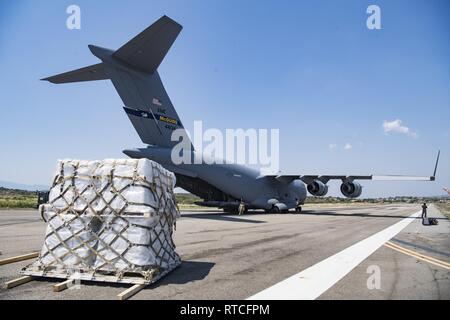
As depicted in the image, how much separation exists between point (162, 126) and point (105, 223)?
50.2ft

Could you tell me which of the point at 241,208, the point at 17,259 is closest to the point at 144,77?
the point at 17,259

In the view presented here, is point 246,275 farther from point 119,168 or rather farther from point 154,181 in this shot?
point 119,168

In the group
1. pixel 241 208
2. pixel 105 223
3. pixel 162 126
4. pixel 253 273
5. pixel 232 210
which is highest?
pixel 162 126

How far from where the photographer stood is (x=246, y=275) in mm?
6250

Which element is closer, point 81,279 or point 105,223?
point 81,279

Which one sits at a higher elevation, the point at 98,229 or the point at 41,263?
the point at 98,229

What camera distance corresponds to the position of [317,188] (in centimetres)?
3125

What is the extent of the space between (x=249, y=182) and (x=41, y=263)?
77.4 ft

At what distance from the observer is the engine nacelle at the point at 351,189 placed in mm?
29203

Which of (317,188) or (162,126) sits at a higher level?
(162,126)

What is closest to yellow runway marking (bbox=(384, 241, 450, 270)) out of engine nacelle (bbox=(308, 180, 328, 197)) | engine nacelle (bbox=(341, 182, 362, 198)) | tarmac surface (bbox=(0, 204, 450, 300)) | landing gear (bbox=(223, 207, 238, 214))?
tarmac surface (bbox=(0, 204, 450, 300))

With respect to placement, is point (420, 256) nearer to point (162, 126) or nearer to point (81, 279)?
point (81, 279)

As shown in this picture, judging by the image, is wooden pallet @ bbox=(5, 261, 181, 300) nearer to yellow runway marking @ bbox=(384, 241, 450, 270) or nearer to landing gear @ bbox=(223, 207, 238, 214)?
yellow runway marking @ bbox=(384, 241, 450, 270)
